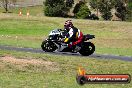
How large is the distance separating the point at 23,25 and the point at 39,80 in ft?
133

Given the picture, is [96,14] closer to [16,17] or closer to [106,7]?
[106,7]

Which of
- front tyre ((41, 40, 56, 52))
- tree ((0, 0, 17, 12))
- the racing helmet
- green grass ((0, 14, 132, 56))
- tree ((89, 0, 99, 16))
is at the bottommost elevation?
tree ((0, 0, 17, 12))

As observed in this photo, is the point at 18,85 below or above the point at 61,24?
above

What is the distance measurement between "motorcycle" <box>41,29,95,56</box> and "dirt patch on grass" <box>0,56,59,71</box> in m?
7.16

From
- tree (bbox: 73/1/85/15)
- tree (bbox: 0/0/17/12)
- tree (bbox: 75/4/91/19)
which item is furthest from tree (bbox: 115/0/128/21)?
tree (bbox: 0/0/17/12)

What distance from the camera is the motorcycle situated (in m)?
24.5

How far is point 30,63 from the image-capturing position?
16.6 metres

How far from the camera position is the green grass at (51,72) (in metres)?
13.1

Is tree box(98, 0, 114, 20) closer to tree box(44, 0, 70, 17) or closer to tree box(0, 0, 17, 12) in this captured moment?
tree box(44, 0, 70, 17)

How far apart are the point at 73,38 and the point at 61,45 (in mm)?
870

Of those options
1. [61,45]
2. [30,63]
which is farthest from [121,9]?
[30,63]

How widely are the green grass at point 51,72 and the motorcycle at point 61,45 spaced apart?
18.4 feet

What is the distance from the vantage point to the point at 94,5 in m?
74.8

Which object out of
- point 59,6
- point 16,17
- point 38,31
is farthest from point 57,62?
point 59,6
